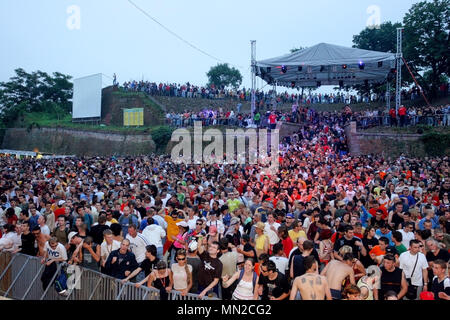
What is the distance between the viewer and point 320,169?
48.7ft

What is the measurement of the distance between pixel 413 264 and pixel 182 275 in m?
3.16

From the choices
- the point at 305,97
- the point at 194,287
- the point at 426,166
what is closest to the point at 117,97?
the point at 305,97

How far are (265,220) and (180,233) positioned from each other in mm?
2032

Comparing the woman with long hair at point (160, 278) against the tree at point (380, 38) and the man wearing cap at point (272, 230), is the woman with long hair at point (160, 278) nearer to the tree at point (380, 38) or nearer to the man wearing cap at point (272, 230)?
the man wearing cap at point (272, 230)

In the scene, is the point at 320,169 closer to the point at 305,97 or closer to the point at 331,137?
the point at 331,137

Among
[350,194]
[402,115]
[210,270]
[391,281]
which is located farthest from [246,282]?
[402,115]

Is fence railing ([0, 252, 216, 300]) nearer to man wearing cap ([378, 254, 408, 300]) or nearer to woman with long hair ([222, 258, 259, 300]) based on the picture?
woman with long hair ([222, 258, 259, 300])

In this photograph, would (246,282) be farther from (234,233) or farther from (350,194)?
(350,194)

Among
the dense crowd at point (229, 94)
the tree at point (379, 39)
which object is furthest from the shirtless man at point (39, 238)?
the tree at point (379, 39)

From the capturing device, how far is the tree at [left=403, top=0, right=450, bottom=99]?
27766 mm

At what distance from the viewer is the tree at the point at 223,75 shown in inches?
3017

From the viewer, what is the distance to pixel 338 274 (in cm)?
491

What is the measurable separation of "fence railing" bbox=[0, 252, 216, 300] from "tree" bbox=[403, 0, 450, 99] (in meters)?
29.1

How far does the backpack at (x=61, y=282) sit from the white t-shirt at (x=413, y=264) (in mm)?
4916
